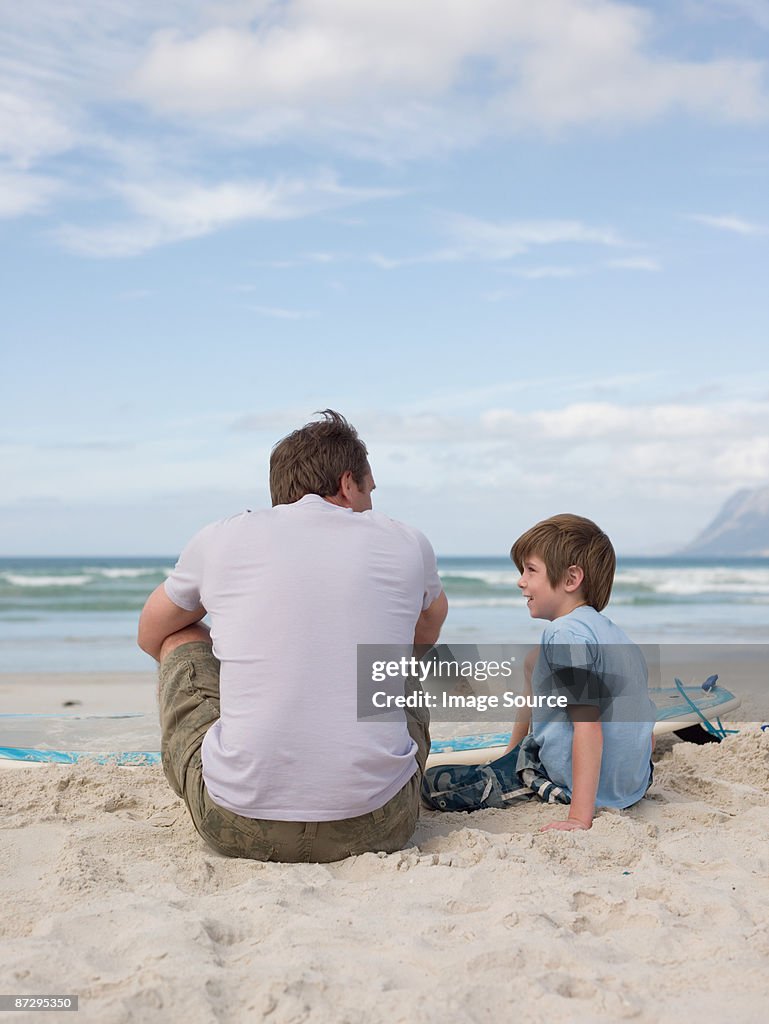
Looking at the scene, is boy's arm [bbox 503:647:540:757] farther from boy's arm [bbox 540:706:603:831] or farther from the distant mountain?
the distant mountain

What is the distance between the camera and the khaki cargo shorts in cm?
256

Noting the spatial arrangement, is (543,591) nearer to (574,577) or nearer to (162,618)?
(574,577)

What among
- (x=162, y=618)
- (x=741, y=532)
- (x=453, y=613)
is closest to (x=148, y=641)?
(x=162, y=618)

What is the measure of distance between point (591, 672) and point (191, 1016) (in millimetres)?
1601

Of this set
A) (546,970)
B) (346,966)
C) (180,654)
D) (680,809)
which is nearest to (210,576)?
(180,654)

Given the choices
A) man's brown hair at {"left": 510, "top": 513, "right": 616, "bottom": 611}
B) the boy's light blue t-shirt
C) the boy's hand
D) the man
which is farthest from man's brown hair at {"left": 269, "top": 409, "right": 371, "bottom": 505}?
the boy's hand

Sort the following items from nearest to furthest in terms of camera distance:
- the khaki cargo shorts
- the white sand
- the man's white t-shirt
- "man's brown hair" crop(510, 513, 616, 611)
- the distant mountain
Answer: the white sand → the man's white t-shirt → the khaki cargo shorts → "man's brown hair" crop(510, 513, 616, 611) → the distant mountain

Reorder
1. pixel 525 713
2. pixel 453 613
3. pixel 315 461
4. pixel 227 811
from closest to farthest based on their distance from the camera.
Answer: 1. pixel 227 811
2. pixel 315 461
3. pixel 525 713
4. pixel 453 613

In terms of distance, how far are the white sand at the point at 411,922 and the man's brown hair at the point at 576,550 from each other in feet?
2.39

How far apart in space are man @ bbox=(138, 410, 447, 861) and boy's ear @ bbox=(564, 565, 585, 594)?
577mm

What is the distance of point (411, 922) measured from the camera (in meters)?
2.15

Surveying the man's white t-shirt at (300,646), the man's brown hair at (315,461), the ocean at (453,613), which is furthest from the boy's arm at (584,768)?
the ocean at (453,613)

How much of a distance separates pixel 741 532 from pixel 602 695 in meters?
76.1

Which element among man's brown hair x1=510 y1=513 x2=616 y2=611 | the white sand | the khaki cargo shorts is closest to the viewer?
the white sand
